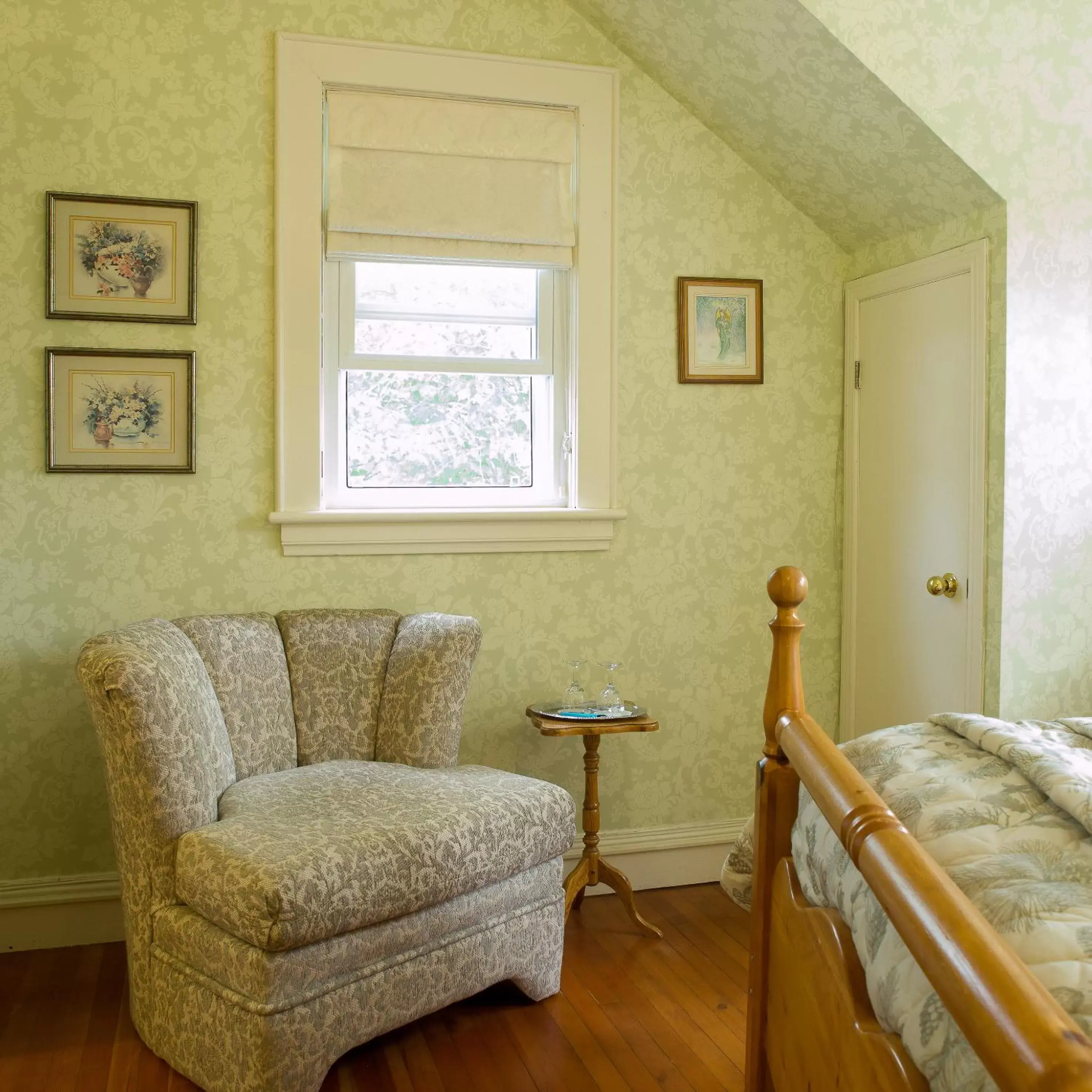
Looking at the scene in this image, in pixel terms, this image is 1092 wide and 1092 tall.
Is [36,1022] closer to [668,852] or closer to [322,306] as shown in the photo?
[668,852]

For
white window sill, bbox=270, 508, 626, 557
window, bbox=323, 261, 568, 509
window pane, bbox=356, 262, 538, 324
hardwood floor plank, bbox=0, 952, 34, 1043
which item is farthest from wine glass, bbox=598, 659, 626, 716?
hardwood floor plank, bbox=0, 952, 34, 1043

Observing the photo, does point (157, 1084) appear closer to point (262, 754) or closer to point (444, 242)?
point (262, 754)

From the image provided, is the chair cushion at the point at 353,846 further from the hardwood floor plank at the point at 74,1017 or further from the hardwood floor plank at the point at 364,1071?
the hardwood floor plank at the point at 74,1017

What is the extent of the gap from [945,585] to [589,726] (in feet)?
3.53

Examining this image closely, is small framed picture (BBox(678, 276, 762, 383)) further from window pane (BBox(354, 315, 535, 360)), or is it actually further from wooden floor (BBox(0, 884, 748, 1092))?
wooden floor (BBox(0, 884, 748, 1092))

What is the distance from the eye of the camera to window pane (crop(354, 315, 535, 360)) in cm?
329

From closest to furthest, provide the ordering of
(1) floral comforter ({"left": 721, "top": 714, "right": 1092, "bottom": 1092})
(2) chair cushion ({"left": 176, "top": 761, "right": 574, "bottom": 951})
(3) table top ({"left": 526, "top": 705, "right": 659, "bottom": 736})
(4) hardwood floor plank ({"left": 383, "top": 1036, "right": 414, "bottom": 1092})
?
1. (1) floral comforter ({"left": 721, "top": 714, "right": 1092, "bottom": 1092})
2. (2) chair cushion ({"left": 176, "top": 761, "right": 574, "bottom": 951})
3. (4) hardwood floor plank ({"left": 383, "top": 1036, "right": 414, "bottom": 1092})
4. (3) table top ({"left": 526, "top": 705, "right": 659, "bottom": 736})

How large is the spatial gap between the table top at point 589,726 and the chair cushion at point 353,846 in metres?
0.29

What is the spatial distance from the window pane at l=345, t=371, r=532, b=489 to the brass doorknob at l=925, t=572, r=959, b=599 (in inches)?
48.7

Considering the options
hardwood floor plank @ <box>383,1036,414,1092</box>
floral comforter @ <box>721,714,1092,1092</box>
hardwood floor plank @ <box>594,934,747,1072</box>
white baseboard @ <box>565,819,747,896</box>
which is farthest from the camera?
white baseboard @ <box>565,819,747,896</box>

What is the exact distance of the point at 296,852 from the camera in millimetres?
2104

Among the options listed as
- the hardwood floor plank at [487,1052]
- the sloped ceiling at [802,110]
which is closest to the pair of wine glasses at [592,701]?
the hardwood floor plank at [487,1052]

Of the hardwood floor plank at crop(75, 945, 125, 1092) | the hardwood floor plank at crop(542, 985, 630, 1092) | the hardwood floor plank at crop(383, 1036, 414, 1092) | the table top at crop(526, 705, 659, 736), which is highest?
the table top at crop(526, 705, 659, 736)

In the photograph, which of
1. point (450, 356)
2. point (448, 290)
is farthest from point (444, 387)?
point (448, 290)
